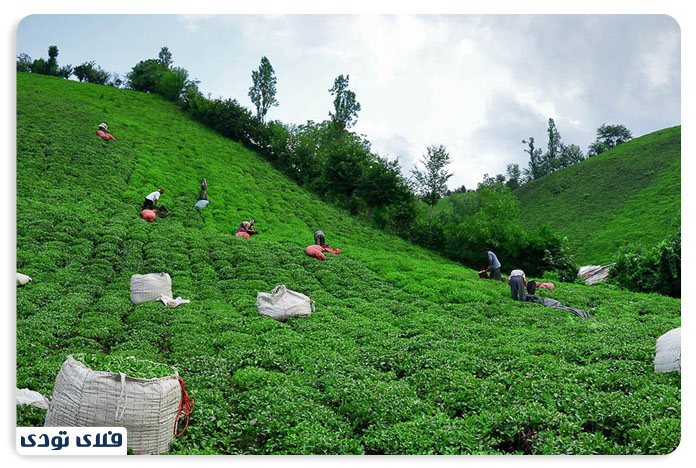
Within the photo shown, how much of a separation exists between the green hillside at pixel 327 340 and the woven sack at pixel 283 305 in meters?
0.34

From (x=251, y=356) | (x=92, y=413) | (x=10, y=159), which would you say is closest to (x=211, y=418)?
(x=92, y=413)

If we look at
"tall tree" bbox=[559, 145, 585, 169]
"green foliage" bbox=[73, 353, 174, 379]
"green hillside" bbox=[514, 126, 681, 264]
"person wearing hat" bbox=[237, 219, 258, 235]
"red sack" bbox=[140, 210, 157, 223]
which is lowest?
"green foliage" bbox=[73, 353, 174, 379]

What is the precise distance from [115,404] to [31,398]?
6.66ft

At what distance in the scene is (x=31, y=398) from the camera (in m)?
5.88

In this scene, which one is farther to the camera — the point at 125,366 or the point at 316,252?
the point at 316,252

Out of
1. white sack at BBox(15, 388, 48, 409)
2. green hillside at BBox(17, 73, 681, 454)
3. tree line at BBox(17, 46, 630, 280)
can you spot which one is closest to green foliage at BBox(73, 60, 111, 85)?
tree line at BBox(17, 46, 630, 280)

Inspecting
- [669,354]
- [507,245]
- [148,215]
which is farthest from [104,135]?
[669,354]

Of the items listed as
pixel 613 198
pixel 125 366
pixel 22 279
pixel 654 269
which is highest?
pixel 613 198

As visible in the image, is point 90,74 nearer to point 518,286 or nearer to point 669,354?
point 518,286

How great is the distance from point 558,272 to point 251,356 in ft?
77.1

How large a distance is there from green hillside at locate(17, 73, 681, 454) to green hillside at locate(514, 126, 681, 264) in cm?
2387

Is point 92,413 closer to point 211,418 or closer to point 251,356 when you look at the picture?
point 211,418

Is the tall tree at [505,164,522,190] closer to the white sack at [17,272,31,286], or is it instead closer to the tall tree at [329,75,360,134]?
the tall tree at [329,75,360,134]

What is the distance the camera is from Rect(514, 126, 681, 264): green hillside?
119 ft
